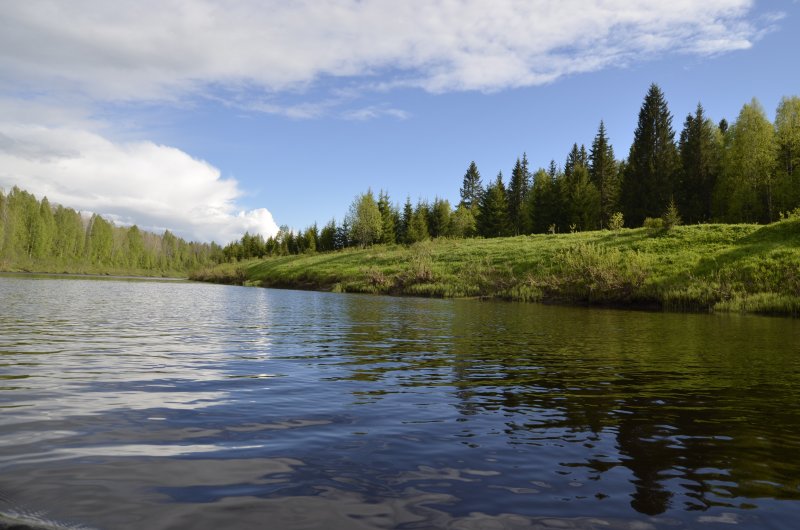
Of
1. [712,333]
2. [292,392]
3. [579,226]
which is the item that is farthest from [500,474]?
[579,226]

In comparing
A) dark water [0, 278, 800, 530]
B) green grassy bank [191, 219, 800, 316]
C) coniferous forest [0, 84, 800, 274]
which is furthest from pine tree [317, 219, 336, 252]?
dark water [0, 278, 800, 530]

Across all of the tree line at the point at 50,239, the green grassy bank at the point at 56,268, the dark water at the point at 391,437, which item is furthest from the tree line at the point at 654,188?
the green grassy bank at the point at 56,268

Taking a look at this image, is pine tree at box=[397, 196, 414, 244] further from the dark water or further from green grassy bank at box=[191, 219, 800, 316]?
the dark water

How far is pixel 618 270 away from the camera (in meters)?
39.4

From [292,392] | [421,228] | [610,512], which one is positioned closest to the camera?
[610,512]

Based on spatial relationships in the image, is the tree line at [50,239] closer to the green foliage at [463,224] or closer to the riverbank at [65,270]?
the riverbank at [65,270]

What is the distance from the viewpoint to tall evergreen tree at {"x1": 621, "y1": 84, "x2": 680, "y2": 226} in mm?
77438

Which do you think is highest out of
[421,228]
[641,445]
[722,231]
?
[421,228]

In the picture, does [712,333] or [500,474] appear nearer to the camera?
[500,474]

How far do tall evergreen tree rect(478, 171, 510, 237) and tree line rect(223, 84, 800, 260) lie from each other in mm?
197

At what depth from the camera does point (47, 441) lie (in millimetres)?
5961

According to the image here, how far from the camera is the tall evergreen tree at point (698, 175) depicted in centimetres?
7531

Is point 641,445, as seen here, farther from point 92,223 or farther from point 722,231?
point 92,223

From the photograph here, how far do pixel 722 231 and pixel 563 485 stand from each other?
51.7 meters
